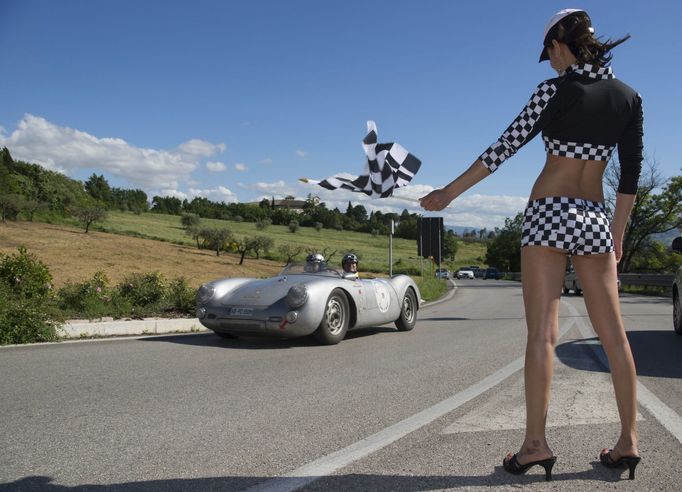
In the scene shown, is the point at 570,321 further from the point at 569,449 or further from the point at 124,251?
the point at 124,251

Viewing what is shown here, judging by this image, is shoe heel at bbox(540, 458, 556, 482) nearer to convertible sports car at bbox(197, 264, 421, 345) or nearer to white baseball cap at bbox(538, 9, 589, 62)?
white baseball cap at bbox(538, 9, 589, 62)

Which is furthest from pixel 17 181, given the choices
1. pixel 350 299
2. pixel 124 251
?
pixel 350 299

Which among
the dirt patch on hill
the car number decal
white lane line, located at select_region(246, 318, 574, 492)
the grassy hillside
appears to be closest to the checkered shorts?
white lane line, located at select_region(246, 318, 574, 492)

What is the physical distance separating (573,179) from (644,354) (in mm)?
5381

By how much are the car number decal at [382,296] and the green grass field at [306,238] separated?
35.7 ft

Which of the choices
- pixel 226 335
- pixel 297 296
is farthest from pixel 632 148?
pixel 226 335

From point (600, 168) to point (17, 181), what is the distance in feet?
199

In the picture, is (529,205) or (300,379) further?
(300,379)

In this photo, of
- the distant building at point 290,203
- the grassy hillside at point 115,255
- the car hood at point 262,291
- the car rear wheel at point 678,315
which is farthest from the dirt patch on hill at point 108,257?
the car rear wheel at point 678,315

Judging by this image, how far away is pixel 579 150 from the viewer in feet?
9.16

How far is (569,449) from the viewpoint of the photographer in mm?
3285

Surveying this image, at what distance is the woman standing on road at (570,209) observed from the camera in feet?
9.07

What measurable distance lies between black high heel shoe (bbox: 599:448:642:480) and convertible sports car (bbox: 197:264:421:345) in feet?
16.5

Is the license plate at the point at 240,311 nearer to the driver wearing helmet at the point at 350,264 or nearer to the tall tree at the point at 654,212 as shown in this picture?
the driver wearing helmet at the point at 350,264
